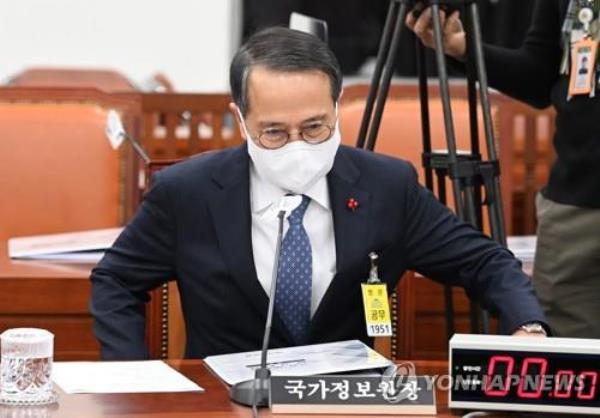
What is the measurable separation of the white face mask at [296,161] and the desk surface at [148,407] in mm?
402

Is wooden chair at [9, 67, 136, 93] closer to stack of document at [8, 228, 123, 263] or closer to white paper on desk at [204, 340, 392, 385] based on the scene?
stack of document at [8, 228, 123, 263]

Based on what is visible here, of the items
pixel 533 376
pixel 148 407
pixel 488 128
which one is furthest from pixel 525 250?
pixel 148 407

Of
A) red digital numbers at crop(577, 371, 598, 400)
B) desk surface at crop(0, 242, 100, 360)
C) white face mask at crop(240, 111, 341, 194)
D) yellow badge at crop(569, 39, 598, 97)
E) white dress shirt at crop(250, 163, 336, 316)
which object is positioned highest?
yellow badge at crop(569, 39, 598, 97)

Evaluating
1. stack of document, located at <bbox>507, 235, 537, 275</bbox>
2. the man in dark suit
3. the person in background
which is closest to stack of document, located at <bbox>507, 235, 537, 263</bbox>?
stack of document, located at <bbox>507, 235, 537, 275</bbox>

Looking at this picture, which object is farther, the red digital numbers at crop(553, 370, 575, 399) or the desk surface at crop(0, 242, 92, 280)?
the desk surface at crop(0, 242, 92, 280)

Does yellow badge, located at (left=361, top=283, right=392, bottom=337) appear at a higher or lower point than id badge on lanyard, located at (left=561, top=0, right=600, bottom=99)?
lower

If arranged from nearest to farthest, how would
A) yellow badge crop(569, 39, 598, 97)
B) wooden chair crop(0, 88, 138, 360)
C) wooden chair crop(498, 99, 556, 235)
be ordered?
yellow badge crop(569, 39, 598, 97), wooden chair crop(0, 88, 138, 360), wooden chair crop(498, 99, 556, 235)

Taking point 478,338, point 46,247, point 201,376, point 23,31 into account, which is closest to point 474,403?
point 478,338

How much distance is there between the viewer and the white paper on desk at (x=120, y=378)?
7.27 feet

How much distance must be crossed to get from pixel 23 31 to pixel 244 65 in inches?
192

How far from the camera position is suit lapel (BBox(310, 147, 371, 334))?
2537 millimetres

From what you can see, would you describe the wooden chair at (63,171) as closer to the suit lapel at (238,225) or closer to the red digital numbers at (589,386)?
the suit lapel at (238,225)

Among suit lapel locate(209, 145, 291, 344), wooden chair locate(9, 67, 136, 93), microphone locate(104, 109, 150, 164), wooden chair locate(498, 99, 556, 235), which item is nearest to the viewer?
suit lapel locate(209, 145, 291, 344)

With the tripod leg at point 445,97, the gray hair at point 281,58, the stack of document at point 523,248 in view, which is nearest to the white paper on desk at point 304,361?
the gray hair at point 281,58
